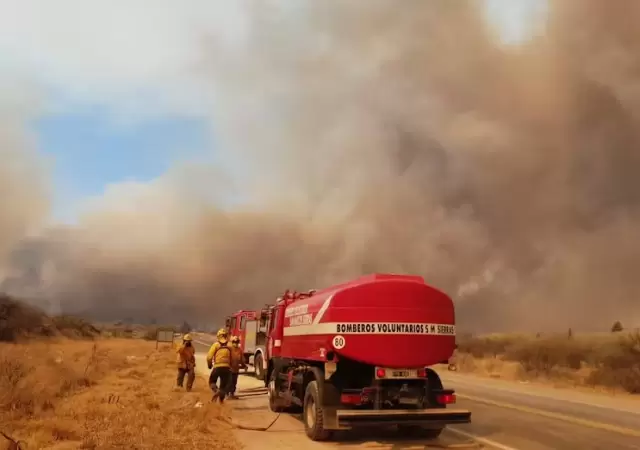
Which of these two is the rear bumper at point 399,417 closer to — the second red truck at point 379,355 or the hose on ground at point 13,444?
the second red truck at point 379,355

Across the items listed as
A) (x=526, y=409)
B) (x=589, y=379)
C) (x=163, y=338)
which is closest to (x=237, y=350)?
(x=526, y=409)

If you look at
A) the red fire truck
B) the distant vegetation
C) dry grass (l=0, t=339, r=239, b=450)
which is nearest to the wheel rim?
dry grass (l=0, t=339, r=239, b=450)

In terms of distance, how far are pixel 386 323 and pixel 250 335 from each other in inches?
533

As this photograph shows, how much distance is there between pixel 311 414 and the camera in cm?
1053

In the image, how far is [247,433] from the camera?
1088cm

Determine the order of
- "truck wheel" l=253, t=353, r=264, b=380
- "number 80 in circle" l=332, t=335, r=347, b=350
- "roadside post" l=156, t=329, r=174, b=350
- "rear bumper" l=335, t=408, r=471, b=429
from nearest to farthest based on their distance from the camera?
"rear bumper" l=335, t=408, r=471, b=429, "number 80 in circle" l=332, t=335, r=347, b=350, "truck wheel" l=253, t=353, r=264, b=380, "roadside post" l=156, t=329, r=174, b=350

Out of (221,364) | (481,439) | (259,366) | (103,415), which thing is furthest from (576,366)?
(103,415)

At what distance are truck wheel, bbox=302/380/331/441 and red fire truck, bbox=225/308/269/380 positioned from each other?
7587mm

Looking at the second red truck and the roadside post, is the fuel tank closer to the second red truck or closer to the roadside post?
the second red truck

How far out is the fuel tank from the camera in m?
9.95

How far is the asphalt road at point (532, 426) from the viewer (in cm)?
996

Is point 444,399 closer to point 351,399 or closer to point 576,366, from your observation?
point 351,399

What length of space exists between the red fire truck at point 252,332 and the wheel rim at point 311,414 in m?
7.63

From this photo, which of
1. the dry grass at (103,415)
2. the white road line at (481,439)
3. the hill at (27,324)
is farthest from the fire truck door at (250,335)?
the hill at (27,324)
